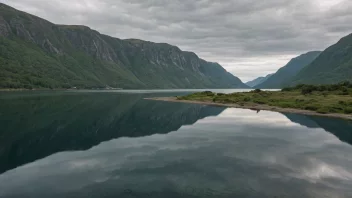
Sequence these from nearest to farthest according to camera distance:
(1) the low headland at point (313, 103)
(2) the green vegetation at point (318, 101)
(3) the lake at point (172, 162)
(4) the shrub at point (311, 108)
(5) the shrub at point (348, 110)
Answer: (3) the lake at point (172, 162) → (5) the shrub at point (348, 110) → (1) the low headland at point (313, 103) → (2) the green vegetation at point (318, 101) → (4) the shrub at point (311, 108)

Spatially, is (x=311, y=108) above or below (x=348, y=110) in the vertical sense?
below

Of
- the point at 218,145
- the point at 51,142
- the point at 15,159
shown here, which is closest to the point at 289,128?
the point at 218,145

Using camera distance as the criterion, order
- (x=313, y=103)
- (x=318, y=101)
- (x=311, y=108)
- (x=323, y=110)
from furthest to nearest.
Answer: (x=318, y=101), (x=313, y=103), (x=311, y=108), (x=323, y=110)

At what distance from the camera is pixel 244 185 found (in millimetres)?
25219

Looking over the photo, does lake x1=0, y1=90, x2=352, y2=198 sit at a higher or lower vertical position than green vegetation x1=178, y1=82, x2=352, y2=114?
lower

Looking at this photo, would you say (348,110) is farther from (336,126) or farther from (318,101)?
(336,126)

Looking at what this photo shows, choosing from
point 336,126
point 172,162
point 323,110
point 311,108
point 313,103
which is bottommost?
point 172,162

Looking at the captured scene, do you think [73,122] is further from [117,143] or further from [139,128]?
[117,143]

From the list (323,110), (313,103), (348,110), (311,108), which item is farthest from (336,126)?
(313,103)

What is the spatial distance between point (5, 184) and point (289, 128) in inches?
2322

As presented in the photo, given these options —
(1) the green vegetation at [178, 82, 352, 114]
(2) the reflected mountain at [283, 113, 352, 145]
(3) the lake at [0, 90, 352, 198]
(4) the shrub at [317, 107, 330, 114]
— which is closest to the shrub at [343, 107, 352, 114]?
(1) the green vegetation at [178, 82, 352, 114]

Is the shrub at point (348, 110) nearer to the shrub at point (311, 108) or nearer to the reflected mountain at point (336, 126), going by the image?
the shrub at point (311, 108)

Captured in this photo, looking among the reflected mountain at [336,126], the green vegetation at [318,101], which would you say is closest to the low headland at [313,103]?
the green vegetation at [318,101]

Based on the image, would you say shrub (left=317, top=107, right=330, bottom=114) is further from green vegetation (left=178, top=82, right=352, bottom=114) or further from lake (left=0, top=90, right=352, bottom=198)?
lake (left=0, top=90, right=352, bottom=198)
